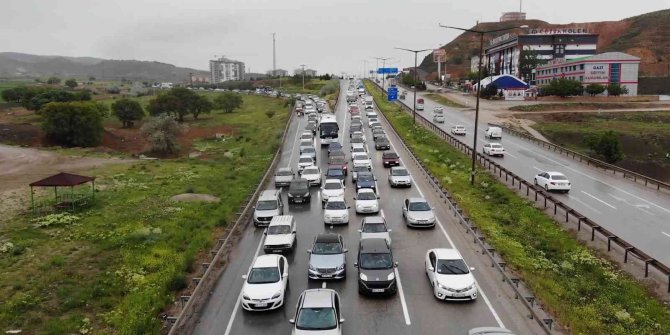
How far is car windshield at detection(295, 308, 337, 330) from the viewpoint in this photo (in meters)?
15.0

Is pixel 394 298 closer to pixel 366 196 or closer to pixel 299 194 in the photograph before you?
pixel 366 196

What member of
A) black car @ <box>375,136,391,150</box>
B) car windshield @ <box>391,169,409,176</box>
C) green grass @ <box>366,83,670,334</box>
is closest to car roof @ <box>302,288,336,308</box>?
green grass @ <box>366,83,670,334</box>

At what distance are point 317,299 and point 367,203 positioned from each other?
14.4 meters

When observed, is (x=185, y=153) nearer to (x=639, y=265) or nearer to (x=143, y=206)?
(x=143, y=206)

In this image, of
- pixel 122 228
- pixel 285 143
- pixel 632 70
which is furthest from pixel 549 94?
pixel 122 228

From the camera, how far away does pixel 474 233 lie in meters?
24.8

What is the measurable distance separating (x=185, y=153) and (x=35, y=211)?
36.2 metres

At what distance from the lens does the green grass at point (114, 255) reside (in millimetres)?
17656

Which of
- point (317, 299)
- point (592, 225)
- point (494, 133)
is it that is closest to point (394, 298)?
point (317, 299)

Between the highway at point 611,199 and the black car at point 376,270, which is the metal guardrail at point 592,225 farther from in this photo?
the black car at point 376,270

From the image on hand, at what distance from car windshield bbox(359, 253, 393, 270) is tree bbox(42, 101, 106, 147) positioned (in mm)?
62208

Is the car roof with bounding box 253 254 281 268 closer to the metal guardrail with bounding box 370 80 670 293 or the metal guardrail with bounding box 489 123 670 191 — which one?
the metal guardrail with bounding box 370 80 670 293

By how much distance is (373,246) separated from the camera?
66.6 feet

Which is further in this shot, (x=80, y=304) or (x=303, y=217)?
(x=303, y=217)
